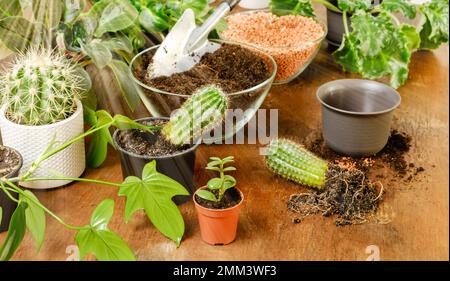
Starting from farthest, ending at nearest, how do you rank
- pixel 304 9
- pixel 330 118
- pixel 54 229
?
pixel 304 9 < pixel 330 118 < pixel 54 229

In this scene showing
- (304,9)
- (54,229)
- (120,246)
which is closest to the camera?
(120,246)

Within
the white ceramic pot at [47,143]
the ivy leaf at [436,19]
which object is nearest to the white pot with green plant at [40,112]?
the white ceramic pot at [47,143]

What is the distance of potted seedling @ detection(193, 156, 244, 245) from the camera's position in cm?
99

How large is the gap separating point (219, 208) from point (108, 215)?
0.56ft

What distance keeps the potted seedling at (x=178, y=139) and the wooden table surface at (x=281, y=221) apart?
0.08m

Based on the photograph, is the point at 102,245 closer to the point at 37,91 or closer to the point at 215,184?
the point at 215,184

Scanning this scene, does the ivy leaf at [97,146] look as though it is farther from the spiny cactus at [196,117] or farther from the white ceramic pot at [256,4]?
the white ceramic pot at [256,4]

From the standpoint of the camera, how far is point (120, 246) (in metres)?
0.94

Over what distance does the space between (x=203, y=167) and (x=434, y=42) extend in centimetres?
74

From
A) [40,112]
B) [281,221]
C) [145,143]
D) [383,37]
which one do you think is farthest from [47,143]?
[383,37]

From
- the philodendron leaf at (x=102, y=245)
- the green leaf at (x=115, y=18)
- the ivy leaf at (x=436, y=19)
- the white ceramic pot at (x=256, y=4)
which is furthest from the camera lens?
the white ceramic pot at (x=256, y=4)

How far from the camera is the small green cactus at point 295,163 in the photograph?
1144 mm
